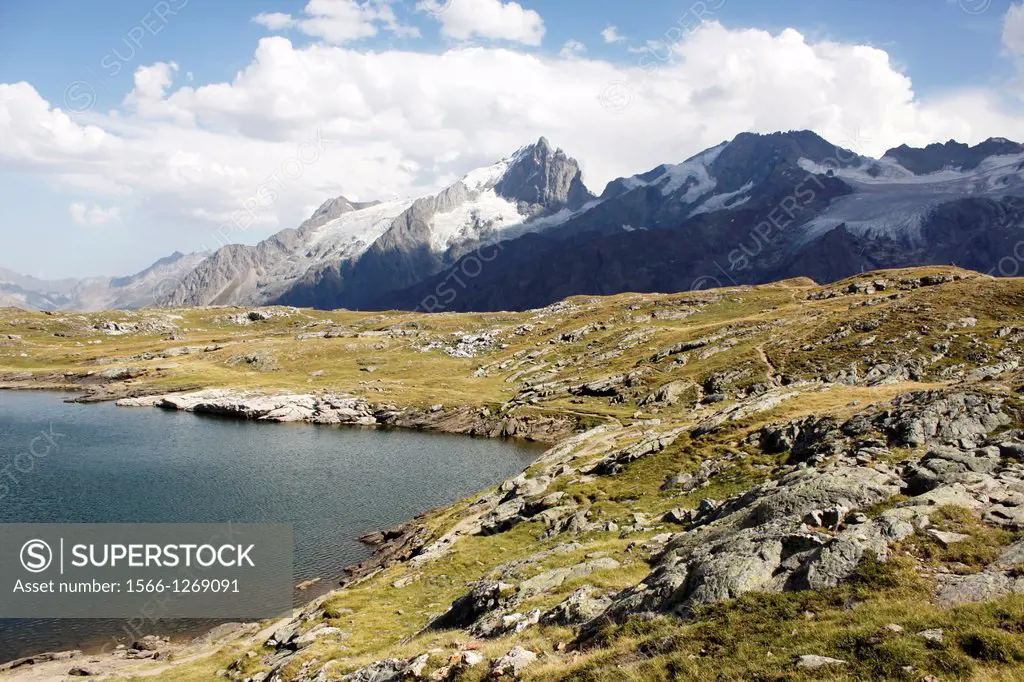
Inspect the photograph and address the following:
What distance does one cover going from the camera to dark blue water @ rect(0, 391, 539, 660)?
66.1m

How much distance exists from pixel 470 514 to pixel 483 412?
73.8 metres

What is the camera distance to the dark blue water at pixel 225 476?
2603 inches

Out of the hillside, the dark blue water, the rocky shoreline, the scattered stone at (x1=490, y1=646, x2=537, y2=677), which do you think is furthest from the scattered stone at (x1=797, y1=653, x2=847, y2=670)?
the rocky shoreline

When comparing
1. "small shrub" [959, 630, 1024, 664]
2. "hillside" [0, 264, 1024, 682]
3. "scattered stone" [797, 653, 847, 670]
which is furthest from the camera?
"hillside" [0, 264, 1024, 682]

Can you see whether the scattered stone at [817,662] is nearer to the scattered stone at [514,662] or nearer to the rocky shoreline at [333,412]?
the scattered stone at [514,662]

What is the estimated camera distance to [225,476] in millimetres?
90750

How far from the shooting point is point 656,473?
5438cm

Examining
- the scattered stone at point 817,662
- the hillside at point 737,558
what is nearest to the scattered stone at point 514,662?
the hillside at point 737,558

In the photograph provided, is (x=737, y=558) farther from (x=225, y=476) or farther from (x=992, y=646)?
(x=225, y=476)

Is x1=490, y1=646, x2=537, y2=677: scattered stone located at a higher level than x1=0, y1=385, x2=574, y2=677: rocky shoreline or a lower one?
higher

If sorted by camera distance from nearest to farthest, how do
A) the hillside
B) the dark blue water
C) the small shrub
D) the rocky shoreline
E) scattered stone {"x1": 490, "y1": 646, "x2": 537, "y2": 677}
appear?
the small shrub
the hillside
scattered stone {"x1": 490, "y1": 646, "x2": 537, "y2": 677}
the dark blue water
the rocky shoreline

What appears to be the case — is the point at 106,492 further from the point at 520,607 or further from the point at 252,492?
the point at 520,607

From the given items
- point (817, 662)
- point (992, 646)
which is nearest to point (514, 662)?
point (817, 662)

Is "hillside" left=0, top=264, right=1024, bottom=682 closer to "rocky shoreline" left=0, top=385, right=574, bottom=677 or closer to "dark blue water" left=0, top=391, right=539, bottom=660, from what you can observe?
"dark blue water" left=0, top=391, right=539, bottom=660
